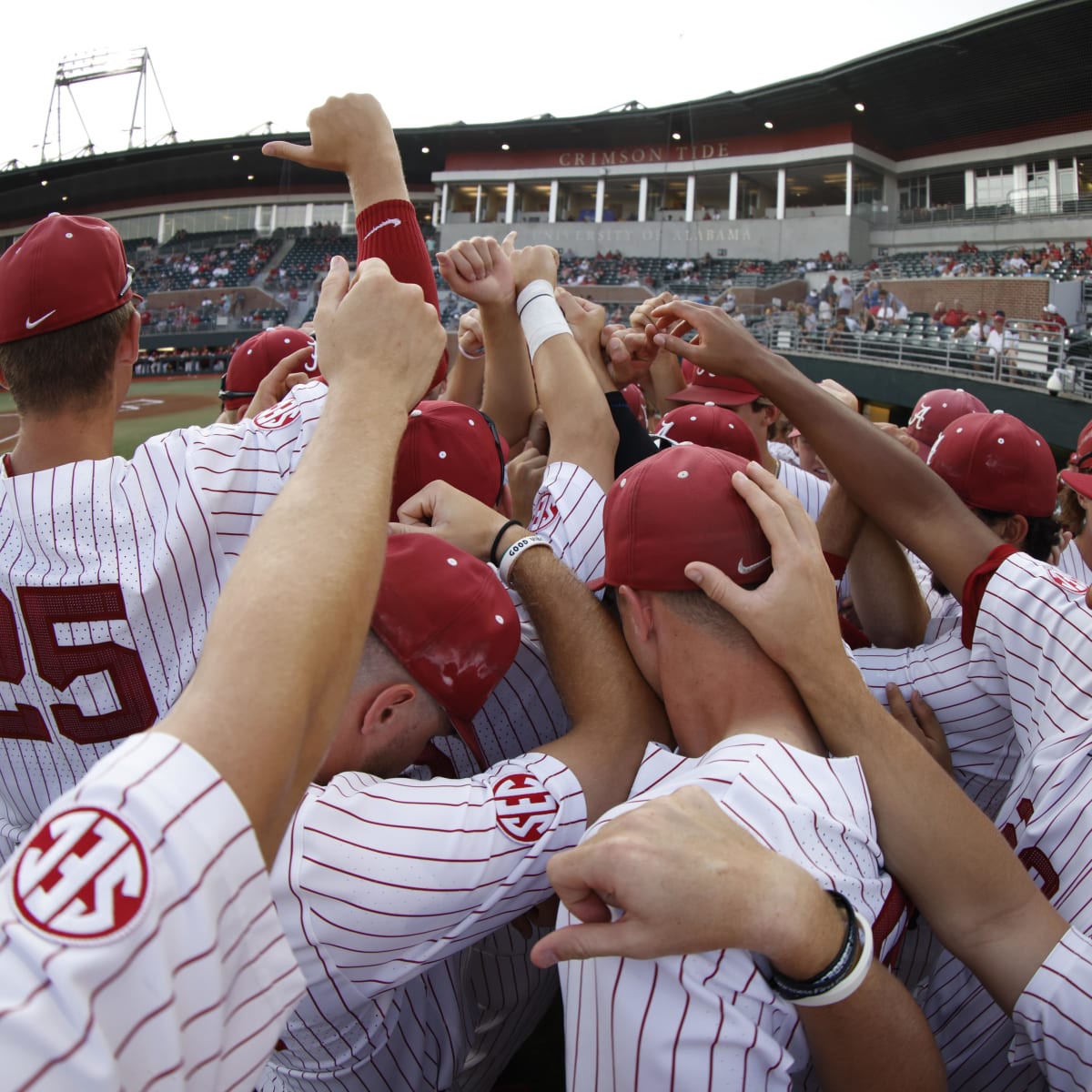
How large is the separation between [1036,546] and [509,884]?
2.07 meters

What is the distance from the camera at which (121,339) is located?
172 centimetres

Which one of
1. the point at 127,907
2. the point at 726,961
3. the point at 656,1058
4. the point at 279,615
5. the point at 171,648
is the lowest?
the point at 656,1058

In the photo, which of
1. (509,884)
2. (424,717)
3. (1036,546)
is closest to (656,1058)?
(509,884)

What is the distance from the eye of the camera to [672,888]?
854 mm

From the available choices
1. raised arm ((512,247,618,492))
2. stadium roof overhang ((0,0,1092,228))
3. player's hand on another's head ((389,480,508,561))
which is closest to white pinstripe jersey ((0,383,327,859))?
player's hand on another's head ((389,480,508,561))

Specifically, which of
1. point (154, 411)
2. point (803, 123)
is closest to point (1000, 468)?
point (154, 411)

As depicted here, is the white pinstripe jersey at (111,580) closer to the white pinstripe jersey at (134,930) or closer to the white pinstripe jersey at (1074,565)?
the white pinstripe jersey at (134,930)

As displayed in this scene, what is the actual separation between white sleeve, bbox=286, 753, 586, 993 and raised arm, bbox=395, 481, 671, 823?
86 millimetres

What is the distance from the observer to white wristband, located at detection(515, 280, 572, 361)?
2.40 metres

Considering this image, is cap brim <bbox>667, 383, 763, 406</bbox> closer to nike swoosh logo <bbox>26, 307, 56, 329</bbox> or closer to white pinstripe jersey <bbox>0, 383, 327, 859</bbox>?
white pinstripe jersey <bbox>0, 383, 327, 859</bbox>

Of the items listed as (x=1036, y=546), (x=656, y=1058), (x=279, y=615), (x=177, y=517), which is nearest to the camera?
(x=279, y=615)

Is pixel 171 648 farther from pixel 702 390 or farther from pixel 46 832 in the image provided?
pixel 702 390

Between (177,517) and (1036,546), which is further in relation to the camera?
(1036,546)

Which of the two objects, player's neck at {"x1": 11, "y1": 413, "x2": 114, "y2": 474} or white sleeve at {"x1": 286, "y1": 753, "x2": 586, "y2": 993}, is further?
Answer: player's neck at {"x1": 11, "y1": 413, "x2": 114, "y2": 474}
